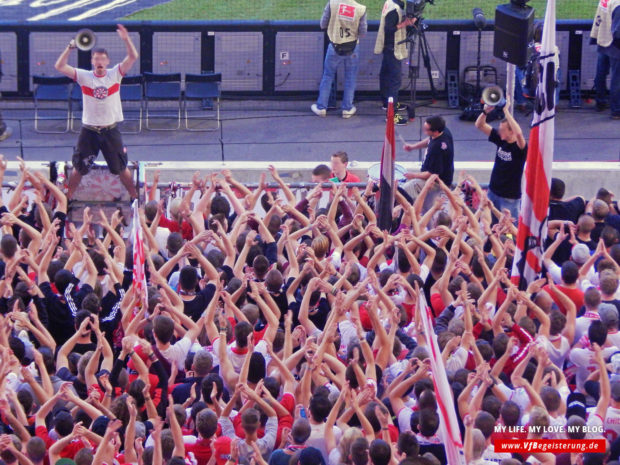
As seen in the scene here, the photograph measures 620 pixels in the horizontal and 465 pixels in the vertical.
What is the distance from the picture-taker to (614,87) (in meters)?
16.4

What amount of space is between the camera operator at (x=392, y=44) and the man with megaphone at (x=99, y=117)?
4815 millimetres

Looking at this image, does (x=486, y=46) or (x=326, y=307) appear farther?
(x=486, y=46)

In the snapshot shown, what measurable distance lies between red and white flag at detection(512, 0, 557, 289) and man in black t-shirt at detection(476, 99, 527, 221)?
126 centimetres

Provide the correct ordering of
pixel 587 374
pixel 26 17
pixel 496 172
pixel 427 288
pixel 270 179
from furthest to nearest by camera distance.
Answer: pixel 26 17, pixel 270 179, pixel 496 172, pixel 427 288, pixel 587 374

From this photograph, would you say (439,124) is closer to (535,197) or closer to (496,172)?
(496,172)

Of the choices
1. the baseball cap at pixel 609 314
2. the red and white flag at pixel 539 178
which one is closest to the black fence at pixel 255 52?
the red and white flag at pixel 539 178

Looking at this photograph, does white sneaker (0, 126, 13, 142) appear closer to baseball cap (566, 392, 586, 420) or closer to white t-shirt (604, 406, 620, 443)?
baseball cap (566, 392, 586, 420)

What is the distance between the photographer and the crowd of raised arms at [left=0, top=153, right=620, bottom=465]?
771cm

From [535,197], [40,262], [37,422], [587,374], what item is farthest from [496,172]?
[37,422]

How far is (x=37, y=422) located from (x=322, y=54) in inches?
400

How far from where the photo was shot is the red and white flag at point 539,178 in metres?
10.5

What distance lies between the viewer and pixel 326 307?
9.75 meters

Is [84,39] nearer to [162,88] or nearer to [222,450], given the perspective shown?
[162,88]

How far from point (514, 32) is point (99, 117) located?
412 cm
